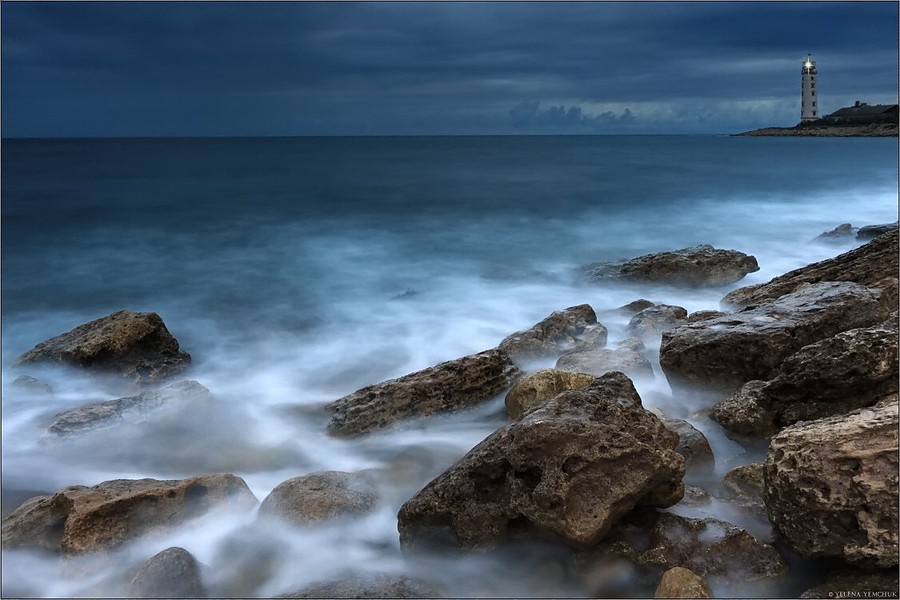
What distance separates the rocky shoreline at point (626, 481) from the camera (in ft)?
11.7

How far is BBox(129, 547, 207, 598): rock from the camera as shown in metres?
3.88

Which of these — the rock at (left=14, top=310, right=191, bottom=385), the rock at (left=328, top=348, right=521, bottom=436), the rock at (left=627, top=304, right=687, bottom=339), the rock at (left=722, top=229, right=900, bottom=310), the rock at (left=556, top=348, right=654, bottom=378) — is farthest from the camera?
the rock at (left=627, top=304, right=687, bottom=339)

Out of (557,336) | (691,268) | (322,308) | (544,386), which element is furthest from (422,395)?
(691,268)

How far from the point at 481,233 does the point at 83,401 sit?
1143cm

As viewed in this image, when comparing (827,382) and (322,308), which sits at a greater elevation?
(827,382)

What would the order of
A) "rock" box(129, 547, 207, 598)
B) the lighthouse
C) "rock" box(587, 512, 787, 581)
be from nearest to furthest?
"rock" box(587, 512, 787, 581) → "rock" box(129, 547, 207, 598) → the lighthouse

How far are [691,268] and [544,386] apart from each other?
6.29 meters

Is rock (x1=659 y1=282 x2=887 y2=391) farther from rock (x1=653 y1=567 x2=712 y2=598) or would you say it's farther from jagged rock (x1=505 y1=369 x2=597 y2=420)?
rock (x1=653 y1=567 x2=712 y2=598)

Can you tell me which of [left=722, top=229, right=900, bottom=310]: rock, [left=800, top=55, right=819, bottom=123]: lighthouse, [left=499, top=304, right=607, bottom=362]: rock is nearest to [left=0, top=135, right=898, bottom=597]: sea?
[left=499, top=304, right=607, bottom=362]: rock

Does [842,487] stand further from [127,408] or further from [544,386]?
[127,408]

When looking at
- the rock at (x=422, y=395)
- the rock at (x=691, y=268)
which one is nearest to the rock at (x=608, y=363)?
the rock at (x=422, y=395)

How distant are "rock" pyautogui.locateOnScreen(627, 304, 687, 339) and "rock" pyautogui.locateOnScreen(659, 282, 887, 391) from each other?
207cm

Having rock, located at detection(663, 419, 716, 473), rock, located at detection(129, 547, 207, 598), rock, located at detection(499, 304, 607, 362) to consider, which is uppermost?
rock, located at detection(499, 304, 607, 362)

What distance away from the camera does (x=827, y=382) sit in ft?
15.5
